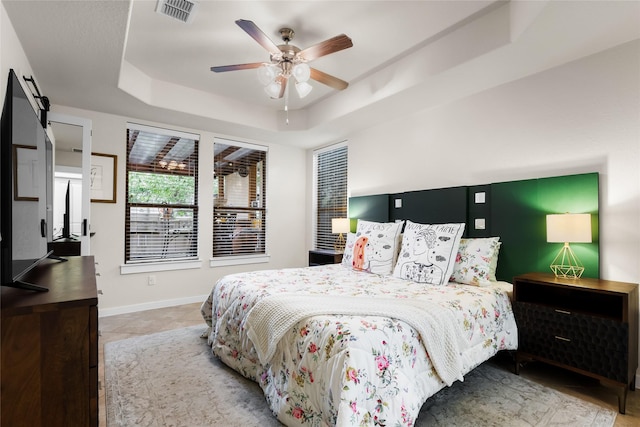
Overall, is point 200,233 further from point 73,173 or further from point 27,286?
Answer: point 27,286

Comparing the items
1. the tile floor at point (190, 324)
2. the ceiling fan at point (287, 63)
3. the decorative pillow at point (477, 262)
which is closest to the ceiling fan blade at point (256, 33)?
the ceiling fan at point (287, 63)

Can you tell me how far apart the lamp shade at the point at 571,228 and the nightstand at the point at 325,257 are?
2.38 meters

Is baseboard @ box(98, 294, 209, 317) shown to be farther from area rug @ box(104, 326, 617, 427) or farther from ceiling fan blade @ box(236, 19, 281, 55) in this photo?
ceiling fan blade @ box(236, 19, 281, 55)

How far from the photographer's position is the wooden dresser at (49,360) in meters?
0.97

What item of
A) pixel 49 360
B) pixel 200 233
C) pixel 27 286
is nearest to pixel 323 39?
pixel 27 286

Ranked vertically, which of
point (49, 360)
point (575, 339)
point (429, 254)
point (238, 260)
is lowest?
point (575, 339)

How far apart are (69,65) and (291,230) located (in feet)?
11.5

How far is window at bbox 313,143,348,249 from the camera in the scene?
4875mm

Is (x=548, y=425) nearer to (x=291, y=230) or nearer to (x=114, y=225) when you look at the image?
(x=291, y=230)

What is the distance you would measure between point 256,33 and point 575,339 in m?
2.95

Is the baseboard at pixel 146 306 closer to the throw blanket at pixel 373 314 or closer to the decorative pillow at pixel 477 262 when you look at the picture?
the throw blanket at pixel 373 314

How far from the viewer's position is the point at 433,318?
1.80 meters

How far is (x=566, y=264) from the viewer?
2492 millimetres

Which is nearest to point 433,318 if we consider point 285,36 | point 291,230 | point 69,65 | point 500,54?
point 500,54
